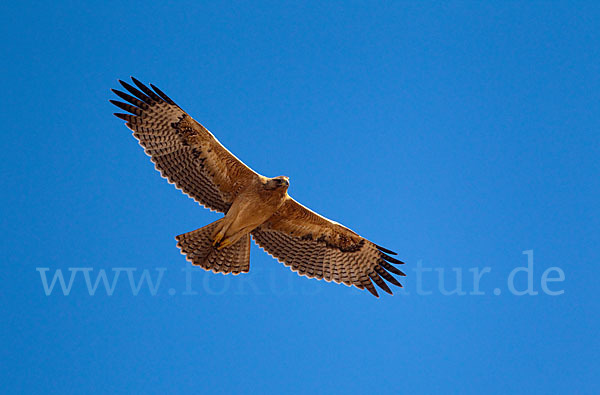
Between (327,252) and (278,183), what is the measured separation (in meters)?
1.92

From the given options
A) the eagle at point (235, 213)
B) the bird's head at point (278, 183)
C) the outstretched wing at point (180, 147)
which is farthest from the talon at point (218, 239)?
the bird's head at point (278, 183)

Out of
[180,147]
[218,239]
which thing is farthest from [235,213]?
[180,147]

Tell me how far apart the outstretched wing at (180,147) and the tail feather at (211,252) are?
0.66 meters

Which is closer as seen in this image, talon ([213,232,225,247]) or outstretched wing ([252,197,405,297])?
talon ([213,232,225,247])

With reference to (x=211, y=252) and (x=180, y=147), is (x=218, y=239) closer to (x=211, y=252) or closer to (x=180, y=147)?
(x=211, y=252)

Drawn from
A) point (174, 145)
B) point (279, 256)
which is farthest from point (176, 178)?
point (279, 256)

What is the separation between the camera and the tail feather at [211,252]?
36.9 feet

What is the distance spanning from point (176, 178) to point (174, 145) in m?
0.53

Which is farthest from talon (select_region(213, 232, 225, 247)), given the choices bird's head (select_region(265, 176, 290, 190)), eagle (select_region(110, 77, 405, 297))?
bird's head (select_region(265, 176, 290, 190))

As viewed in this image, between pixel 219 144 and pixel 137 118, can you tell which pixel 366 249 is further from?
pixel 137 118

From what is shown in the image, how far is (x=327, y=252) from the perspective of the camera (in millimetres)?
12039

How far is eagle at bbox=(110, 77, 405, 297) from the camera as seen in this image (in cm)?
1084

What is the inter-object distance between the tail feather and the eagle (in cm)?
2

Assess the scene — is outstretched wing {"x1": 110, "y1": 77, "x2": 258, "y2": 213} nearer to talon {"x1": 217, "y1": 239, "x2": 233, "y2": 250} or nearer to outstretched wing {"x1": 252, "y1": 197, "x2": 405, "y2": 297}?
talon {"x1": 217, "y1": 239, "x2": 233, "y2": 250}
